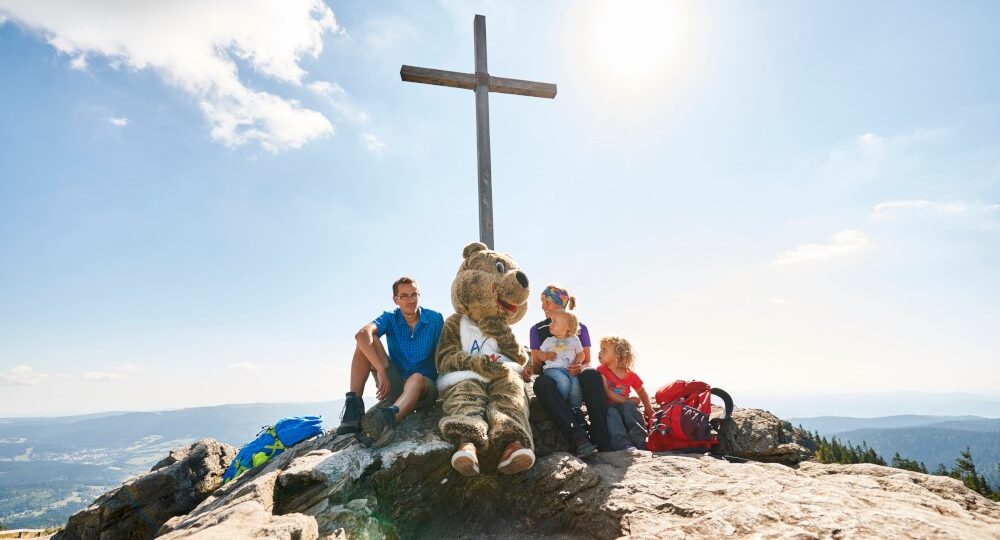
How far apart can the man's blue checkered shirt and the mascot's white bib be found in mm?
414

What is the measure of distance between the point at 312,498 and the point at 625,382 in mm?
3940

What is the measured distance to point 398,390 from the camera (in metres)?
5.71

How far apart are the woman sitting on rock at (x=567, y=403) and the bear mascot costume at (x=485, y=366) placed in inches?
14.8

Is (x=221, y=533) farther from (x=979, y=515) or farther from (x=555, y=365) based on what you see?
(x=979, y=515)

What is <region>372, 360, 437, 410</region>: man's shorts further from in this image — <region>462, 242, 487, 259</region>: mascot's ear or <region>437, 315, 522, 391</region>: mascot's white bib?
<region>462, 242, 487, 259</region>: mascot's ear

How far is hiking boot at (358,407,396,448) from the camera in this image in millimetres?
4785

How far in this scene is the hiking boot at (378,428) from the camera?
479cm

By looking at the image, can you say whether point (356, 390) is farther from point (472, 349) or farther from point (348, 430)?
point (472, 349)

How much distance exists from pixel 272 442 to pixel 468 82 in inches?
256

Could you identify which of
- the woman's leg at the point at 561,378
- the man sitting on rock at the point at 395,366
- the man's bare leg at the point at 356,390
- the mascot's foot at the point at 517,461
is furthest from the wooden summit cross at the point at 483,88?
the mascot's foot at the point at 517,461

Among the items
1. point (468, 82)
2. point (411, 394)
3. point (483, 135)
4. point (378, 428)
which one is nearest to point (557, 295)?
point (411, 394)

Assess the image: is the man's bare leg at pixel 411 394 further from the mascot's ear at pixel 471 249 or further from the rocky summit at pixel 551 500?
the mascot's ear at pixel 471 249

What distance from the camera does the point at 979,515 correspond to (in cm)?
345

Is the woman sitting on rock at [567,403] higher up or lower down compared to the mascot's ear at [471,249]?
lower down
